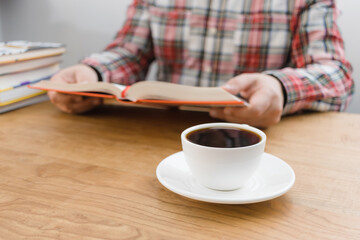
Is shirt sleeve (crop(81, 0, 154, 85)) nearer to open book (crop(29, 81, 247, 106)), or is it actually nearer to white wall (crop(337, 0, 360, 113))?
open book (crop(29, 81, 247, 106))

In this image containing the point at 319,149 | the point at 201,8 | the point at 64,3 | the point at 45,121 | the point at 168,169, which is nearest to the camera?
the point at 168,169

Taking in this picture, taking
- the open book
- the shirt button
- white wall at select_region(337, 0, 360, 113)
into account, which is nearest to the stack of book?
the open book

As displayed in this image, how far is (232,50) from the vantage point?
4.24 ft

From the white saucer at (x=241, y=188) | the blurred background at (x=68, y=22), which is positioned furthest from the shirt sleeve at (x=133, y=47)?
the white saucer at (x=241, y=188)

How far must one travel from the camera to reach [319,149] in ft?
2.29

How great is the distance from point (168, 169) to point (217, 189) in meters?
0.09

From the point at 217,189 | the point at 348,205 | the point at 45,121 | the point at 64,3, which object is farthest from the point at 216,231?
the point at 64,3

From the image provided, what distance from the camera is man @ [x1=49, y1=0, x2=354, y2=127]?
3.19 ft

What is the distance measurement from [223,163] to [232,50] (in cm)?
89

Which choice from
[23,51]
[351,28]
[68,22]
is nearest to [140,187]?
[23,51]

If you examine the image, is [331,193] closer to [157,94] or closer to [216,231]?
[216,231]

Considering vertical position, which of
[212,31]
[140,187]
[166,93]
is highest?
[212,31]

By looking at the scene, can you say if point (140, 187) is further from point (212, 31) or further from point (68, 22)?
point (68, 22)

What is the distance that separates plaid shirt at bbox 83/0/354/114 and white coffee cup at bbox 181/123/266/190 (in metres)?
0.62
